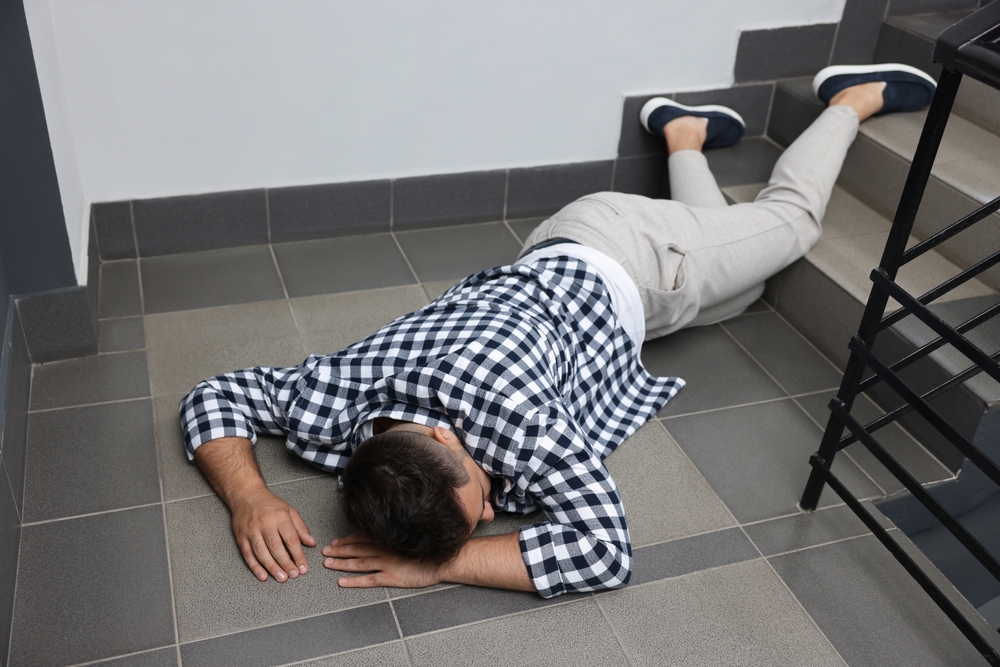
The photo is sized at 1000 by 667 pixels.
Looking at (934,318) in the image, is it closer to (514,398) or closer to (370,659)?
(514,398)

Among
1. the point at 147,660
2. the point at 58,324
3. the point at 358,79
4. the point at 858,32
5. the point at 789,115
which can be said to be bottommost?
the point at 147,660

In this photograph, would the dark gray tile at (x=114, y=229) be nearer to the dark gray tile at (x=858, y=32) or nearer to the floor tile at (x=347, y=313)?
the floor tile at (x=347, y=313)

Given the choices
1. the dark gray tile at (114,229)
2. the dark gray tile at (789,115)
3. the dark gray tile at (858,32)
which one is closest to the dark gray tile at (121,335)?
the dark gray tile at (114,229)

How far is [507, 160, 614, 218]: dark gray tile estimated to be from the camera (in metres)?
2.91

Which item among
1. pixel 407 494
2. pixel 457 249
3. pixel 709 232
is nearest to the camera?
pixel 407 494

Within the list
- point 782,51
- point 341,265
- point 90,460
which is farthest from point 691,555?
point 782,51

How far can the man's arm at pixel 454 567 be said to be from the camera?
1.63m

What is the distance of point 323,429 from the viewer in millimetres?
1791

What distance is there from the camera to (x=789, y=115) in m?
2.99

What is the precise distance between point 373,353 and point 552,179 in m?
1.32

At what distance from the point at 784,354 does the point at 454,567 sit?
1200mm

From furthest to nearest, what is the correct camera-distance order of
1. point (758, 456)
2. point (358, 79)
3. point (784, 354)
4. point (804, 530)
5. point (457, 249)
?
point (457, 249) < point (358, 79) < point (784, 354) < point (758, 456) < point (804, 530)

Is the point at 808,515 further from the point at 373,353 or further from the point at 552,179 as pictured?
the point at 552,179

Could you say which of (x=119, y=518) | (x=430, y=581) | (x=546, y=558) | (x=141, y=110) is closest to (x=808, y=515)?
(x=546, y=558)
